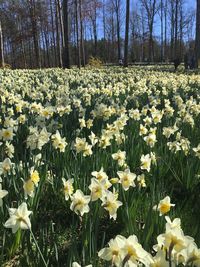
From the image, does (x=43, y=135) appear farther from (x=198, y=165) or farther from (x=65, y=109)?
(x=65, y=109)

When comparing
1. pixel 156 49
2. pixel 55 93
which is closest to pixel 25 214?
pixel 55 93

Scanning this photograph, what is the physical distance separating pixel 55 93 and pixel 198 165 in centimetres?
403

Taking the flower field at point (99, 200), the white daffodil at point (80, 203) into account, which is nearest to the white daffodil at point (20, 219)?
the flower field at point (99, 200)

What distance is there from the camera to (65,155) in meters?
3.42

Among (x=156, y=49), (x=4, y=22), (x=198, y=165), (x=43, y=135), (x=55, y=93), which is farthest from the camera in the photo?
(x=156, y=49)

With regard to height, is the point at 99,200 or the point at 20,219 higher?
the point at 20,219

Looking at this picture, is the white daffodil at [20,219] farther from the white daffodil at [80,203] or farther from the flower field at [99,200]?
the white daffodil at [80,203]

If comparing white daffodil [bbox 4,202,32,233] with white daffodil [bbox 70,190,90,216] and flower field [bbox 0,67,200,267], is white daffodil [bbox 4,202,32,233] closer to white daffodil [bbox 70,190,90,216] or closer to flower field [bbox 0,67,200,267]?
flower field [bbox 0,67,200,267]

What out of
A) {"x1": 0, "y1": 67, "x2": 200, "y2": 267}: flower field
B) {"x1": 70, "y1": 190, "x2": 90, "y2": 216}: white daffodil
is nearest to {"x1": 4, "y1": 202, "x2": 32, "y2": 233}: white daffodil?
{"x1": 0, "y1": 67, "x2": 200, "y2": 267}: flower field

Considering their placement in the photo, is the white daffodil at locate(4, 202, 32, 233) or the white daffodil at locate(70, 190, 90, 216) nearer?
the white daffodil at locate(4, 202, 32, 233)

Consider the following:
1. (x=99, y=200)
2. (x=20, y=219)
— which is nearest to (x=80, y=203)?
(x=20, y=219)

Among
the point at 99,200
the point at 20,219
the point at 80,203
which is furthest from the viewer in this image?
the point at 99,200

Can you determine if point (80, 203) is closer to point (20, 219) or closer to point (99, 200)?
point (20, 219)

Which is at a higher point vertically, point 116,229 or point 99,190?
point 99,190
